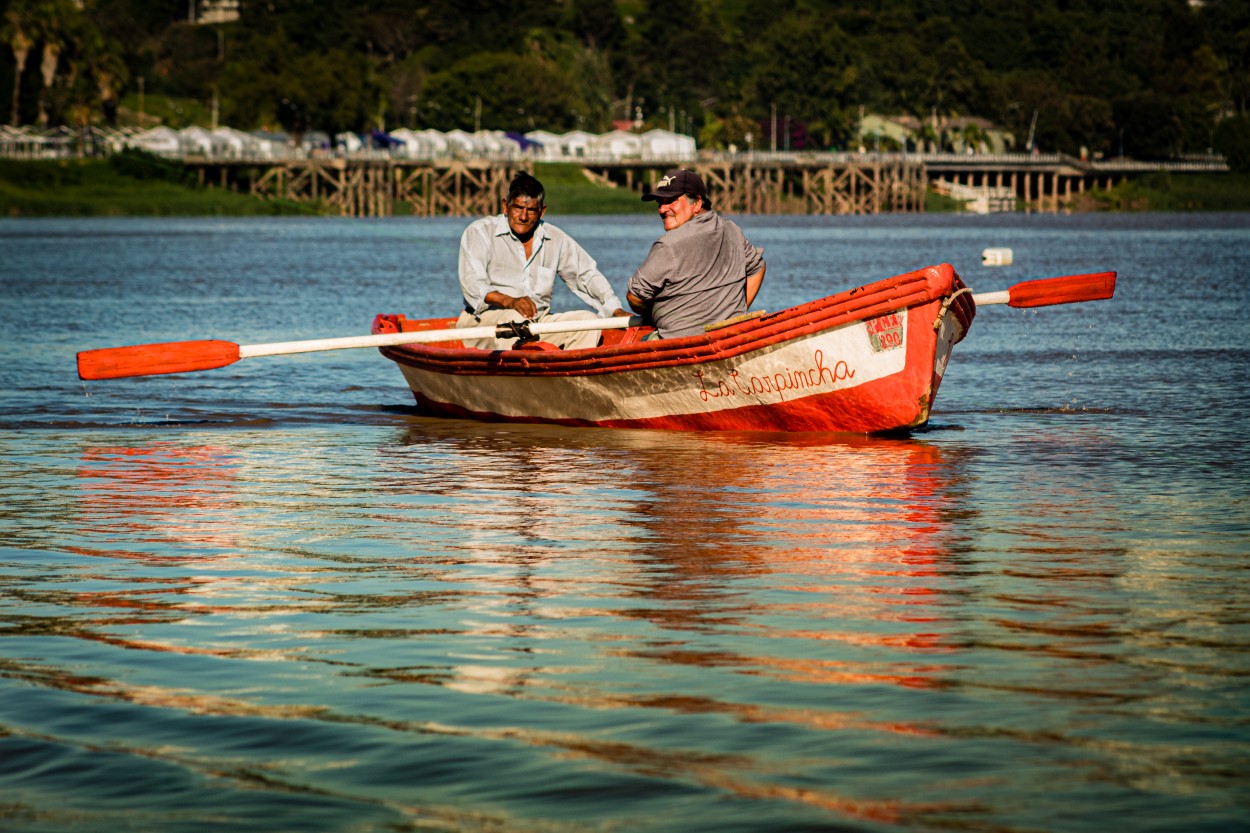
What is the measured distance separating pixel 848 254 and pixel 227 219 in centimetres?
5866

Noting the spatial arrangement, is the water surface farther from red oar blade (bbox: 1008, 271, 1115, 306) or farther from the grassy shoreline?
the grassy shoreline

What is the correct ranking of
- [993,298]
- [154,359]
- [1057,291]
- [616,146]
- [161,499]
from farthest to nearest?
[616,146], [154,359], [1057,291], [993,298], [161,499]

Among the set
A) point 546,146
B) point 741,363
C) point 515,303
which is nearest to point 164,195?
point 546,146

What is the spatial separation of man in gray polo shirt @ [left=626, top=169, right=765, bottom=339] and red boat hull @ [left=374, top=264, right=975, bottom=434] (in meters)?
0.34

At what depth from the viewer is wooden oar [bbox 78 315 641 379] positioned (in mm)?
15227

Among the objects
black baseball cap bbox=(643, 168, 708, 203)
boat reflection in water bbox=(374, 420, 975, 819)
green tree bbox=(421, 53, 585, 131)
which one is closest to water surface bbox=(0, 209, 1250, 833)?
boat reflection in water bbox=(374, 420, 975, 819)

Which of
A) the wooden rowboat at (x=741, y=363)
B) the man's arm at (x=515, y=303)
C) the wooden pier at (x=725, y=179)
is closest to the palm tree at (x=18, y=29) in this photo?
the wooden pier at (x=725, y=179)

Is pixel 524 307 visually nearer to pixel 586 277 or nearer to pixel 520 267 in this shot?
pixel 520 267

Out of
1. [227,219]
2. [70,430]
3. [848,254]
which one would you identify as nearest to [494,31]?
[227,219]

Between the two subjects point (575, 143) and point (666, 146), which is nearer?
point (575, 143)

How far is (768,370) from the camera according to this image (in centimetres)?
1426

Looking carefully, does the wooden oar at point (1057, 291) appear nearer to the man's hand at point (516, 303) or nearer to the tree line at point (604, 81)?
the man's hand at point (516, 303)

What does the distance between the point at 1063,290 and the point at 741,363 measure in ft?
9.74

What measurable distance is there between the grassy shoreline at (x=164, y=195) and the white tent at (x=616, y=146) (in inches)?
172
